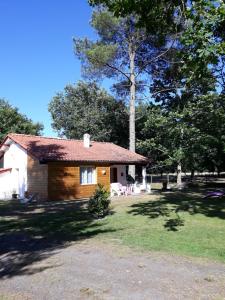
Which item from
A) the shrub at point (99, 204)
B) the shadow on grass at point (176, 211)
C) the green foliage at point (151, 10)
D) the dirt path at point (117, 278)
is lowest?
the dirt path at point (117, 278)

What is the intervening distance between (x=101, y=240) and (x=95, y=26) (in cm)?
2540

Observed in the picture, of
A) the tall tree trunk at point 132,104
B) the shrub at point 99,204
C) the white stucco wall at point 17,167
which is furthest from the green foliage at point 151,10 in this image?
the tall tree trunk at point 132,104

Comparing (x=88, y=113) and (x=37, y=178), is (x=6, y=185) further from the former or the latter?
(x=88, y=113)

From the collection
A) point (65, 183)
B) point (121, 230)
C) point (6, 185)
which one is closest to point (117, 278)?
point (121, 230)

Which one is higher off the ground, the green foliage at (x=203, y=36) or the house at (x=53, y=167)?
the green foliage at (x=203, y=36)

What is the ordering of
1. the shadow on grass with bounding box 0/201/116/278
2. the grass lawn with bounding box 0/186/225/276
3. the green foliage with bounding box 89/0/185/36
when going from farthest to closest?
the green foliage with bounding box 89/0/185/36, the grass lawn with bounding box 0/186/225/276, the shadow on grass with bounding box 0/201/116/278

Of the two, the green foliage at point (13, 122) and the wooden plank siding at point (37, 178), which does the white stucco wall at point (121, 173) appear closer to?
the wooden plank siding at point (37, 178)

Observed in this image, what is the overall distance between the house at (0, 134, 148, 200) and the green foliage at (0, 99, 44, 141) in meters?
20.2

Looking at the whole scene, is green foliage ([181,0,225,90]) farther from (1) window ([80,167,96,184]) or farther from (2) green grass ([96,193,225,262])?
(1) window ([80,167,96,184])

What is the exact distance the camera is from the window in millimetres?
28117

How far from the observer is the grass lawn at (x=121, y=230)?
382 inches

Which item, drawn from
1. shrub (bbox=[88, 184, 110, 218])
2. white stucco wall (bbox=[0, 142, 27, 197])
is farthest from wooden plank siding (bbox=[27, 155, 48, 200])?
shrub (bbox=[88, 184, 110, 218])

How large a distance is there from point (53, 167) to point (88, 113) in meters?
20.6

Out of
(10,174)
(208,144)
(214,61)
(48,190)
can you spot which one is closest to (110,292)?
(214,61)
